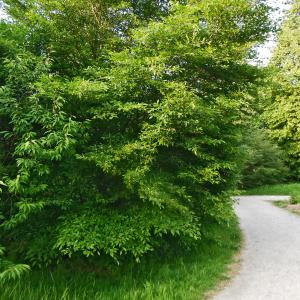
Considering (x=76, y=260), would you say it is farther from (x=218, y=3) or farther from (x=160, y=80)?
(x=218, y=3)

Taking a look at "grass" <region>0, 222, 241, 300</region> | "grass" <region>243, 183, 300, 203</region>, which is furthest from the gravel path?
"grass" <region>243, 183, 300, 203</region>

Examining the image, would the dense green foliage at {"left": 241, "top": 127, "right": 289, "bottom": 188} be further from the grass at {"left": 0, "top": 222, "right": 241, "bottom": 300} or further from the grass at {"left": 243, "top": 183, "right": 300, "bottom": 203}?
the grass at {"left": 0, "top": 222, "right": 241, "bottom": 300}

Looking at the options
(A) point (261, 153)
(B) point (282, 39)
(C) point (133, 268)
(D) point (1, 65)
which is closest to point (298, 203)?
(A) point (261, 153)

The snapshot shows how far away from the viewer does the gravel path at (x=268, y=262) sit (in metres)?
5.28

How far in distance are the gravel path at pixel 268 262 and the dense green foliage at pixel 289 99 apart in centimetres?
1544

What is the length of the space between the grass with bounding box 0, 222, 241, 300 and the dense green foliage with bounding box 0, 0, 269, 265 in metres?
0.37

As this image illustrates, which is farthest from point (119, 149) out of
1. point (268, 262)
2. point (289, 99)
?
point (289, 99)

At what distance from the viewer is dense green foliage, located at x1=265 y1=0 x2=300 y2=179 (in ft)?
84.4

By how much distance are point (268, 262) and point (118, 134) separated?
4.07 metres

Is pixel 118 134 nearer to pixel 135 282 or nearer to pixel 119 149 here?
pixel 119 149

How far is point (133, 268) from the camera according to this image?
5.99m

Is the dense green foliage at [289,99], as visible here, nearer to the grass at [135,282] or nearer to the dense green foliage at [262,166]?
the dense green foliage at [262,166]

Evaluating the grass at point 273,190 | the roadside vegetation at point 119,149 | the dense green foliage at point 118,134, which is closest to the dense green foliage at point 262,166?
the grass at point 273,190

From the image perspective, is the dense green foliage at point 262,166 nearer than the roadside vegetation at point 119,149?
No
